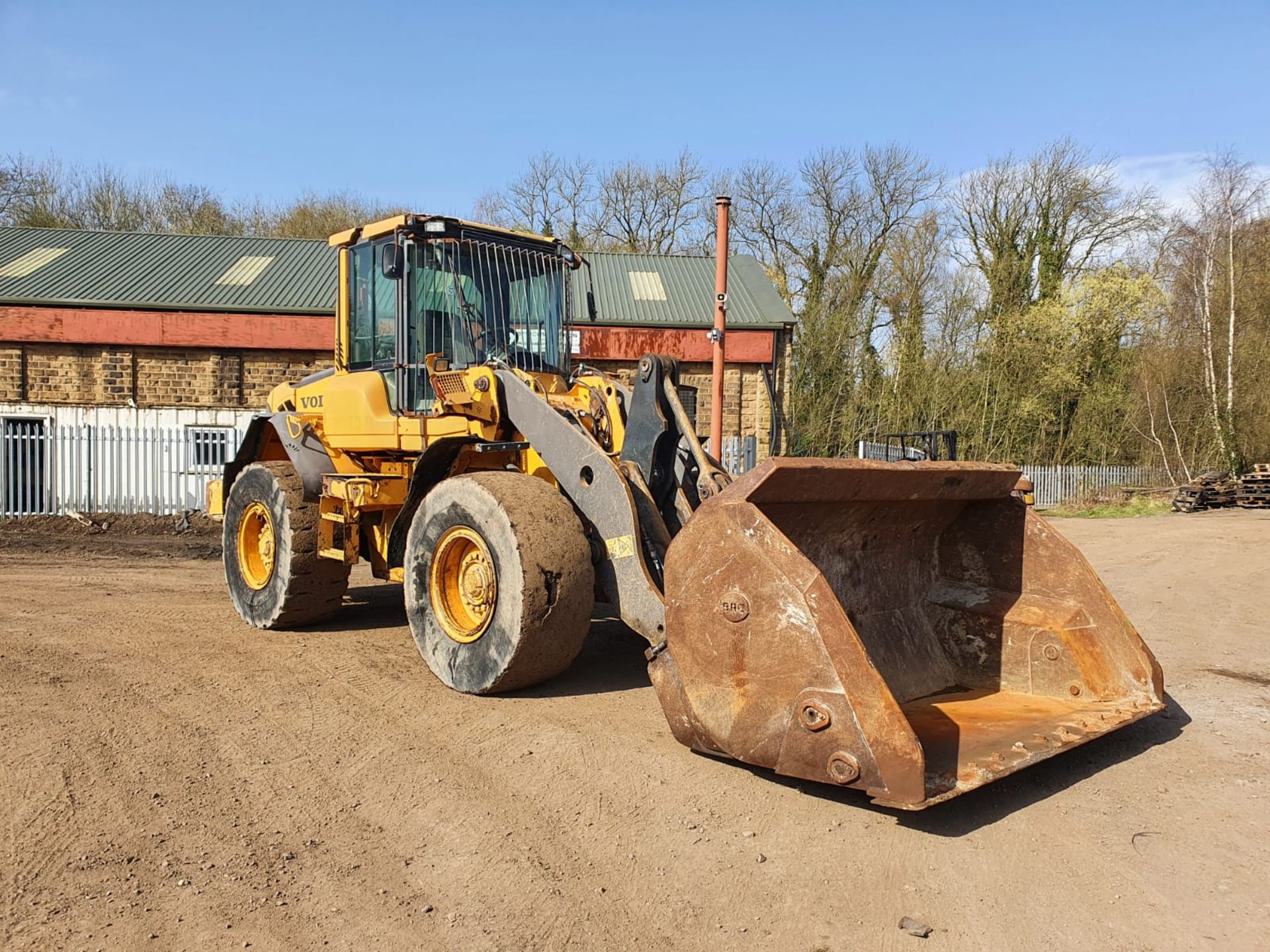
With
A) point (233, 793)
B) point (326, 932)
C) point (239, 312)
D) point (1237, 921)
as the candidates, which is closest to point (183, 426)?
point (239, 312)

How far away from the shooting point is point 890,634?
196 inches

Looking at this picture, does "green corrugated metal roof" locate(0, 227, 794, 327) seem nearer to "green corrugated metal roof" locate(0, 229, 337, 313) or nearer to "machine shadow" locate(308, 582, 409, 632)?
"green corrugated metal roof" locate(0, 229, 337, 313)

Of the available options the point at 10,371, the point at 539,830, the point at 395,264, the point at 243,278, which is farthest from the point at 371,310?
the point at 10,371

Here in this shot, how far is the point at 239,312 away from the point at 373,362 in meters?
14.4

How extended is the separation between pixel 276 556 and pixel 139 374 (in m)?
14.9

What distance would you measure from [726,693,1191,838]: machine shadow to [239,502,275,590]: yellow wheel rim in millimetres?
4826

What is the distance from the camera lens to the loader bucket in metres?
3.61

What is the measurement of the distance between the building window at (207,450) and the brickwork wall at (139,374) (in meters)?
2.01

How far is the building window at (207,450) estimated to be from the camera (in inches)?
→ 688

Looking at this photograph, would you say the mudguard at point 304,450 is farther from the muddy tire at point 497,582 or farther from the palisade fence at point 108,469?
the palisade fence at point 108,469

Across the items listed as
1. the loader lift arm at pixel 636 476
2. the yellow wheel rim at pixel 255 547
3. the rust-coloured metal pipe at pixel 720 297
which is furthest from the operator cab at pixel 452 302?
the rust-coloured metal pipe at pixel 720 297

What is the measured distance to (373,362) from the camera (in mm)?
7004

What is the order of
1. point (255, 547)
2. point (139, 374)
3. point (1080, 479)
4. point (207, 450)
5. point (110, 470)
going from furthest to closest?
1. point (1080, 479)
2. point (139, 374)
3. point (207, 450)
4. point (110, 470)
5. point (255, 547)

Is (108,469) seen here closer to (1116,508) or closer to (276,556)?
(276,556)
